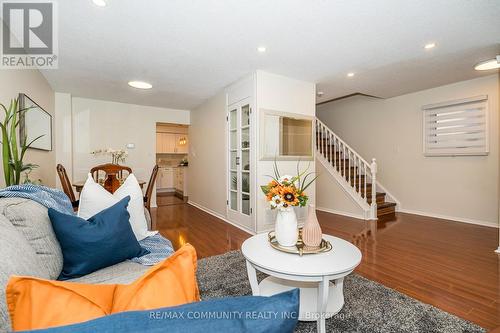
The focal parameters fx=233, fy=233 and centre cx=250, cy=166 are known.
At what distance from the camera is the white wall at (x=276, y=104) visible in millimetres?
3451

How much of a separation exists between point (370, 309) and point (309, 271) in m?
0.75

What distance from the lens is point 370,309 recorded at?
5.32 ft

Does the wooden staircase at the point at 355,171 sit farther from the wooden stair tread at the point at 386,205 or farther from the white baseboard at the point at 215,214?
the white baseboard at the point at 215,214

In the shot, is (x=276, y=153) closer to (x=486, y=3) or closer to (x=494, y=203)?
(x=486, y=3)

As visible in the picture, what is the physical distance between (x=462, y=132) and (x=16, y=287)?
5456mm

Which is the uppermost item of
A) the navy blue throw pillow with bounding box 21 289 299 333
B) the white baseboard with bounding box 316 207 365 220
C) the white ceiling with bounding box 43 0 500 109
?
the white ceiling with bounding box 43 0 500 109

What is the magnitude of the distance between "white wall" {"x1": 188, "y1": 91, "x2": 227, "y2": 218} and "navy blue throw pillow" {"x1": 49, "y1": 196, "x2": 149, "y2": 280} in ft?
9.67

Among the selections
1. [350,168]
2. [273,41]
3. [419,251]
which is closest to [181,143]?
[350,168]

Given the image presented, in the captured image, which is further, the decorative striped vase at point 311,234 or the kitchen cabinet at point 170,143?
the kitchen cabinet at point 170,143

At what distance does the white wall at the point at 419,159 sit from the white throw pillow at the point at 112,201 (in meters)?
3.95

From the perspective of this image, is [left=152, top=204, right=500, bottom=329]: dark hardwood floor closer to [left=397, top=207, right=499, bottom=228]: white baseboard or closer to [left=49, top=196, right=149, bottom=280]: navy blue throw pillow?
[left=397, top=207, right=499, bottom=228]: white baseboard

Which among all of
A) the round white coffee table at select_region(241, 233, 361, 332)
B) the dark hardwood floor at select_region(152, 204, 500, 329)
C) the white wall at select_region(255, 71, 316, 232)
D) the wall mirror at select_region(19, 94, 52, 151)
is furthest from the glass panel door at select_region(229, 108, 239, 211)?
the wall mirror at select_region(19, 94, 52, 151)

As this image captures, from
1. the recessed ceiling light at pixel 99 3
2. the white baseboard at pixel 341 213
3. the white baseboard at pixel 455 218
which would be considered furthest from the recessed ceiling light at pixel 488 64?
the recessed ceiling light at pixel 99 3

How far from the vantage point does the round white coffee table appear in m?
1.28
